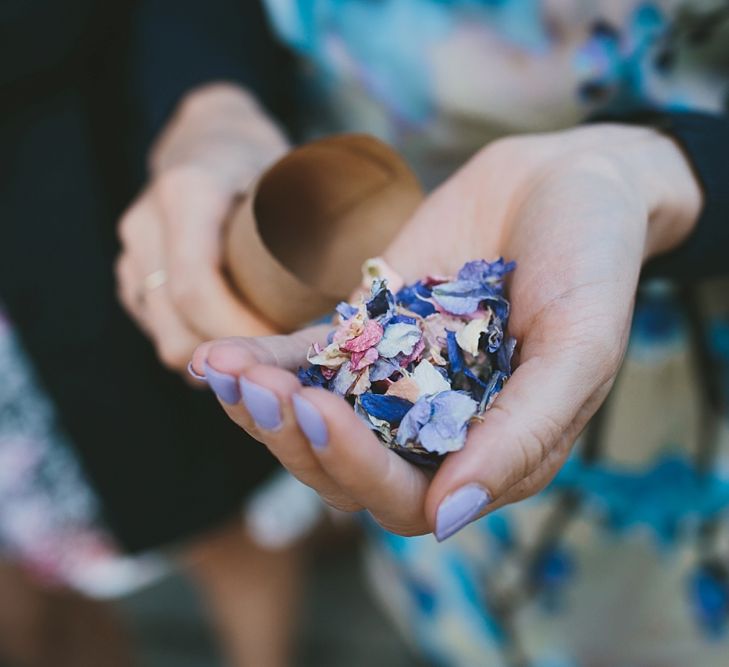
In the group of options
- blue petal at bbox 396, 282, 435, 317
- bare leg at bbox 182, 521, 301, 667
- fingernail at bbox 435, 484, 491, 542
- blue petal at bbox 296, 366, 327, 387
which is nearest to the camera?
fingernail at bbox 435, 484, 491, 542

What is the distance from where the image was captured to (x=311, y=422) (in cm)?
49

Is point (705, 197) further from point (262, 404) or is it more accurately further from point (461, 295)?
point (262, 404)

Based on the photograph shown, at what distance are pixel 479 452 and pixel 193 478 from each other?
2.54 feet

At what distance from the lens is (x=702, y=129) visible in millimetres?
713

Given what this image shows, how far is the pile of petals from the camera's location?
62 centimetres

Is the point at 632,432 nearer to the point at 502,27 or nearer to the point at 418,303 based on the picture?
the point at 418,303

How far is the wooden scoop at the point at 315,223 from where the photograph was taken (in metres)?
0.76

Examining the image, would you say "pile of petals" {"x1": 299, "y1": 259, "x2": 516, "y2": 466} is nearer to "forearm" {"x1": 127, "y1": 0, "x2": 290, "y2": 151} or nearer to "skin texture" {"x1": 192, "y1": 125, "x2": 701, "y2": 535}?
"skin texture" {"x1": 192, "y1": 125, "x2": 701, "y2": 535}

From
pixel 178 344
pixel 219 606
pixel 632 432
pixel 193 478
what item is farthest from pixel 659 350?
pixel 219 606

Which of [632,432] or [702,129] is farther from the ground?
[702,129]

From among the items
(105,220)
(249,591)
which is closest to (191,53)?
(105,220)

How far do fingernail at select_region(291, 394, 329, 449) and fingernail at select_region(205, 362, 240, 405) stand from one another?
5cm

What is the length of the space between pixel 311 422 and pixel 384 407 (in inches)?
5.8

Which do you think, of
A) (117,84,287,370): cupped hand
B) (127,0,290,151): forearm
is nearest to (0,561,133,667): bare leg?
(117,84,287,370): cupped hand
